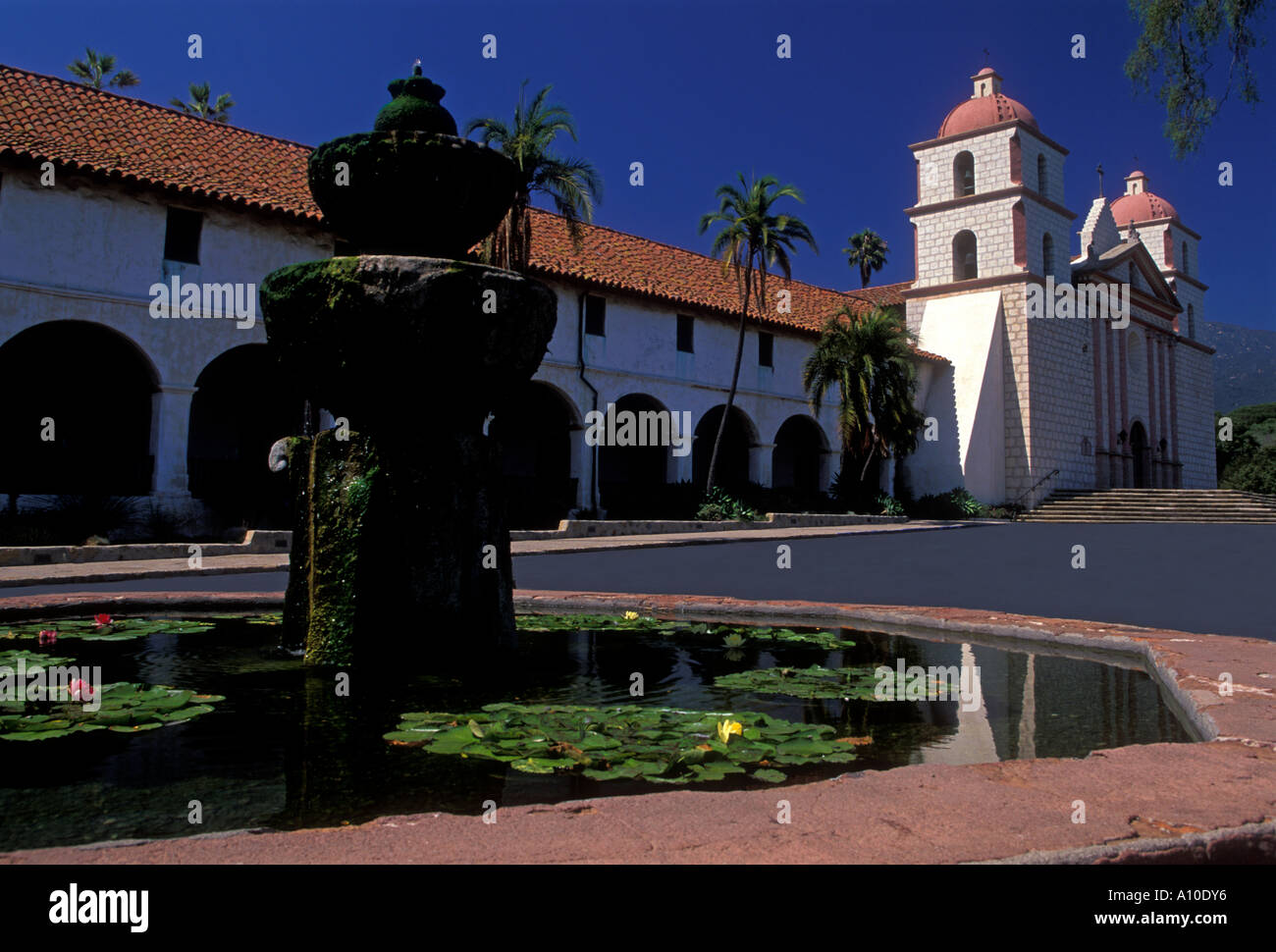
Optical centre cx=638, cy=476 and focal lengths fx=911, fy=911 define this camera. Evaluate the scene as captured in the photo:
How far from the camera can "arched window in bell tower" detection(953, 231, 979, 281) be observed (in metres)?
33.4

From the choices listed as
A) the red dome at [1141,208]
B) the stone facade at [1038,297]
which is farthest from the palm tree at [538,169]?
the red dome at [1141,208]

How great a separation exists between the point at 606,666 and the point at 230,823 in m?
2.30

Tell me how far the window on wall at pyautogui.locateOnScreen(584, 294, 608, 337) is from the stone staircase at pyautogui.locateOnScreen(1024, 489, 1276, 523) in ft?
55.0

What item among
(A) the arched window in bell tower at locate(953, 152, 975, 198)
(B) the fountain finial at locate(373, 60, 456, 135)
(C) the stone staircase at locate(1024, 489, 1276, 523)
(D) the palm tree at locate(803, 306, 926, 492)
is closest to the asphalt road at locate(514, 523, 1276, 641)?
(B) the fountain finial at locate(373, 60, 456, 135)

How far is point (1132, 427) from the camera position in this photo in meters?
37.2

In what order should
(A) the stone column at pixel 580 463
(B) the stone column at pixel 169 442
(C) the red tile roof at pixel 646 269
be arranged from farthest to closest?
(C) the red tile roof at pixel 646 269 → (A) the stone column at pixel 580 463 → (B) the stone column at pixel 169 442

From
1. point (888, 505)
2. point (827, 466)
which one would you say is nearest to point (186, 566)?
point (827, 466)

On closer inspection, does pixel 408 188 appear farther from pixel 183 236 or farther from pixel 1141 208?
pixel 1141 208

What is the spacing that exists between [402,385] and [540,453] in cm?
1986

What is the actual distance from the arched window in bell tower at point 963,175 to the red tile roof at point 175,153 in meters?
15.1

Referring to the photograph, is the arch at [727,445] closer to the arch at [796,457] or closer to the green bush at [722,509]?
the green bush at [722,509]

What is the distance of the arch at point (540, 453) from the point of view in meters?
19.6

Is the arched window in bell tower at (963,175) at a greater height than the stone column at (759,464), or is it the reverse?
the arched window in bell tower at (963,175)

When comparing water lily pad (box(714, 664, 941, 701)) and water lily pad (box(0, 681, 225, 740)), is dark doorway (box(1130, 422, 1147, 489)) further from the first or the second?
water lily pad (box(0, 681, 225, 740))
